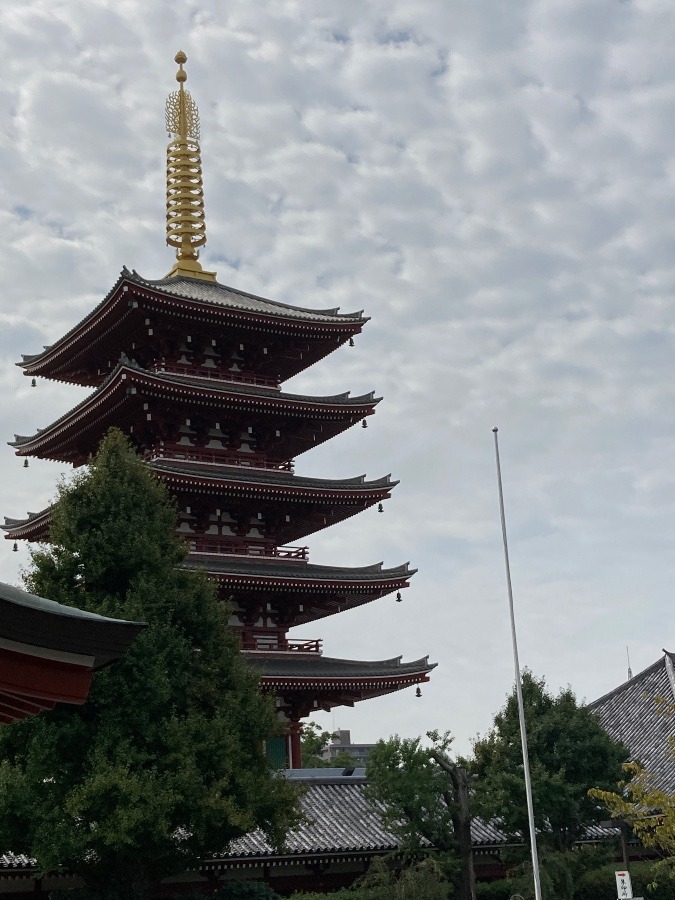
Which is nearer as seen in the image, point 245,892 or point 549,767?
point 245,892

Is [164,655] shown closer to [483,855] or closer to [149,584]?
[149,584]

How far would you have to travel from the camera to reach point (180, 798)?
72.0 ft

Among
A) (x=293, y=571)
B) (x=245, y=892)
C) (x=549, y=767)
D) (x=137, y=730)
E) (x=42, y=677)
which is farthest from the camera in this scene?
(x=293, y=571)

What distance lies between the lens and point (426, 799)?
28969 millimetres

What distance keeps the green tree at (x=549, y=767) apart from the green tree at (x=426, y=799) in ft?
3.52

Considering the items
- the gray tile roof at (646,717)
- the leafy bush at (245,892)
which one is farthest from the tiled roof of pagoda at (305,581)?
the leafy bush at (245,892)

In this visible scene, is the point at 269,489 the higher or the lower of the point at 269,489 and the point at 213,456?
the lower

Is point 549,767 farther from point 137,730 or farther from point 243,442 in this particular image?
point 243,442

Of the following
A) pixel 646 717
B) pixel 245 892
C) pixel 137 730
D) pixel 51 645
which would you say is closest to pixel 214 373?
pixel 137 730

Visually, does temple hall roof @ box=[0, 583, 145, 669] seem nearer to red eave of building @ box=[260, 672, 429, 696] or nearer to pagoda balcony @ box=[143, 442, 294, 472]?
red eave of building @ box=[260, 672, 429, 696]

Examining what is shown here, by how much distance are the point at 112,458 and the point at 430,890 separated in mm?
12221

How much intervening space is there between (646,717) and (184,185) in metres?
27.3

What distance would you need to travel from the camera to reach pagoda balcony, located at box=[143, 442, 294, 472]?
37.3 metres

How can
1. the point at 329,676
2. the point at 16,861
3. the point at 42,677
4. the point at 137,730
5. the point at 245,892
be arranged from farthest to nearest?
the point at 329,676 → the point at 245,892 → the point at 16,861 → the point at 137,730 → the point at 42,677
